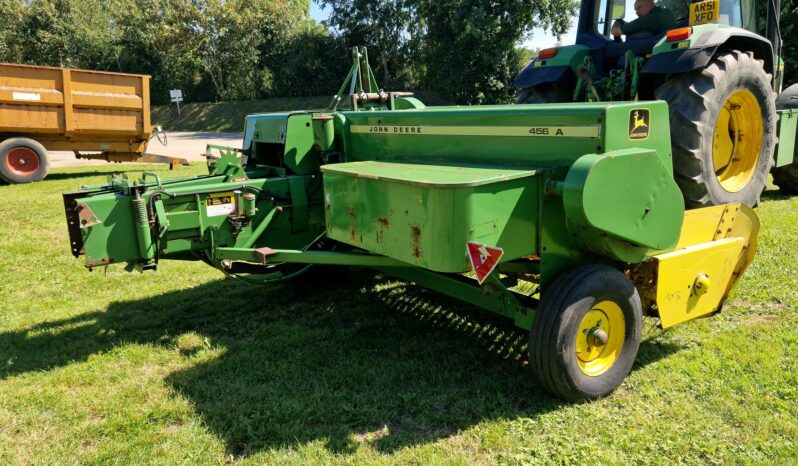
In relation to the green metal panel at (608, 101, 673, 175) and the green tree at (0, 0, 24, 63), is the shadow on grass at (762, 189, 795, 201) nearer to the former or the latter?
the green metal panel at (608, 101, 673, 175)

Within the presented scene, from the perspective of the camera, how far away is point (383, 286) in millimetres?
5047

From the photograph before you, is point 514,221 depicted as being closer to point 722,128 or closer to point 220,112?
point 722,128

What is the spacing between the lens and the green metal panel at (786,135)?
20.1ft

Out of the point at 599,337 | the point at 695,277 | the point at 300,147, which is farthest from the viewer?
the point at 300,147

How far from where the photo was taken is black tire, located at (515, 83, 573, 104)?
18.0 feet

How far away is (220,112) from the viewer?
30.9m

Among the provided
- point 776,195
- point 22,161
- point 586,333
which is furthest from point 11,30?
point 586,333

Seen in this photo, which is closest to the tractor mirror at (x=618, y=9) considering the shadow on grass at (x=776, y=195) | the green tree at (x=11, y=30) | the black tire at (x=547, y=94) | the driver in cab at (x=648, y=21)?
the driver in cab at (x=648, y=21)

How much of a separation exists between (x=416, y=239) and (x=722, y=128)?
3.04m

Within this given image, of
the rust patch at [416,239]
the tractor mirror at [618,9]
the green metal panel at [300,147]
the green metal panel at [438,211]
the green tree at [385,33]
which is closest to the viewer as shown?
the green metal panel at [438,211]

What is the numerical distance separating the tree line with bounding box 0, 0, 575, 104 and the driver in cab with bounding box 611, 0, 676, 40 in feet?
56.2

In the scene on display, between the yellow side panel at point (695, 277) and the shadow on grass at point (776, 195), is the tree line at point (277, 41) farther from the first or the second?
the yellow side panel at point (695, 277)

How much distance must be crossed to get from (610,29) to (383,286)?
3.22 m

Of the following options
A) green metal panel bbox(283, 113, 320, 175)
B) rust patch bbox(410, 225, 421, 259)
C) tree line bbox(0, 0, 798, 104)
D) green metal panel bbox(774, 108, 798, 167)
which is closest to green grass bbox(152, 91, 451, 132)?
tree line bbox(0, 0, 798, 104)
